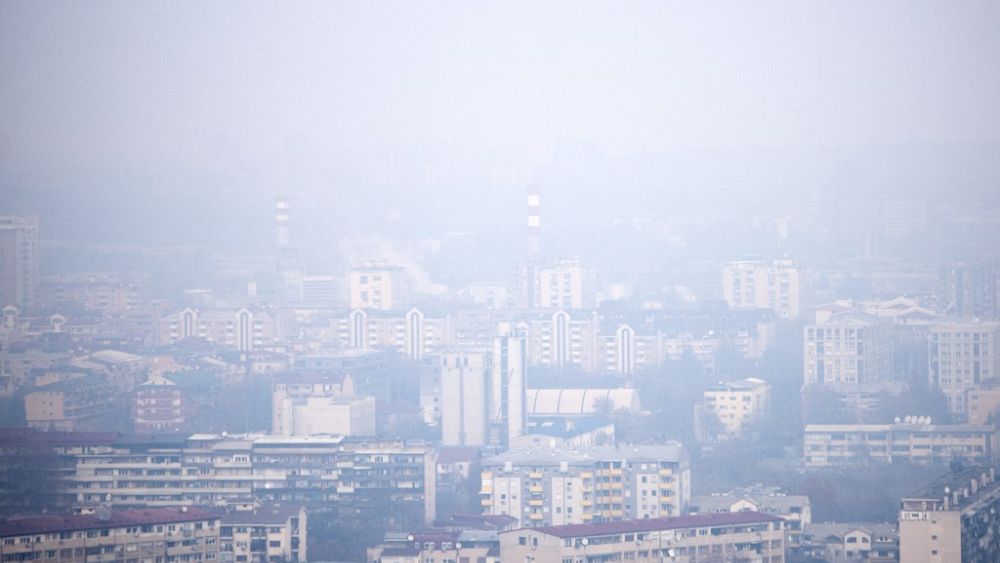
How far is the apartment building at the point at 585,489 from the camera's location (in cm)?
1031

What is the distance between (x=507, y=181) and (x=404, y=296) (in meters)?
9.07

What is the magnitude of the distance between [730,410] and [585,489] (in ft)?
15.0

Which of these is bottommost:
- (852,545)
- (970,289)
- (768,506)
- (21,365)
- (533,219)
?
(852,545)

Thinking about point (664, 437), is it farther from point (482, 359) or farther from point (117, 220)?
point (117, 220)

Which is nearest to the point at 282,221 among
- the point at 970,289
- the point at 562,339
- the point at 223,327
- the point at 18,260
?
the point at 18,260

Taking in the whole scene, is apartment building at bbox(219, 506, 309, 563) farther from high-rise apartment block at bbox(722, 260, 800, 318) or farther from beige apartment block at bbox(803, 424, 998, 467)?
high-rise apartment block at bbox(722, 260, 800, 318)

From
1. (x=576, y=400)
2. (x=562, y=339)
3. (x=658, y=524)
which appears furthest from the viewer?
(x=562, y=339)

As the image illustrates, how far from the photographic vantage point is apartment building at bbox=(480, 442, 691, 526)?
10312mm

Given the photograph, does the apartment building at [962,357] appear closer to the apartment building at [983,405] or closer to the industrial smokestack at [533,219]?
the apartment building at [983,405]

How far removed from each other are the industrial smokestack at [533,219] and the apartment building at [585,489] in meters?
13.9

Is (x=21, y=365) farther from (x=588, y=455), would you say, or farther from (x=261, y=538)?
(x=261, y=538)

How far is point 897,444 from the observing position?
1280cm

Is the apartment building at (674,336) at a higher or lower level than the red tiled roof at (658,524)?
higher

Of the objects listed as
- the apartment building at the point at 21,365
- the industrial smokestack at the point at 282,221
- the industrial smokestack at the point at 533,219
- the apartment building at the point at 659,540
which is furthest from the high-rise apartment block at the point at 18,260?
the apartment building at the point at 659,540
